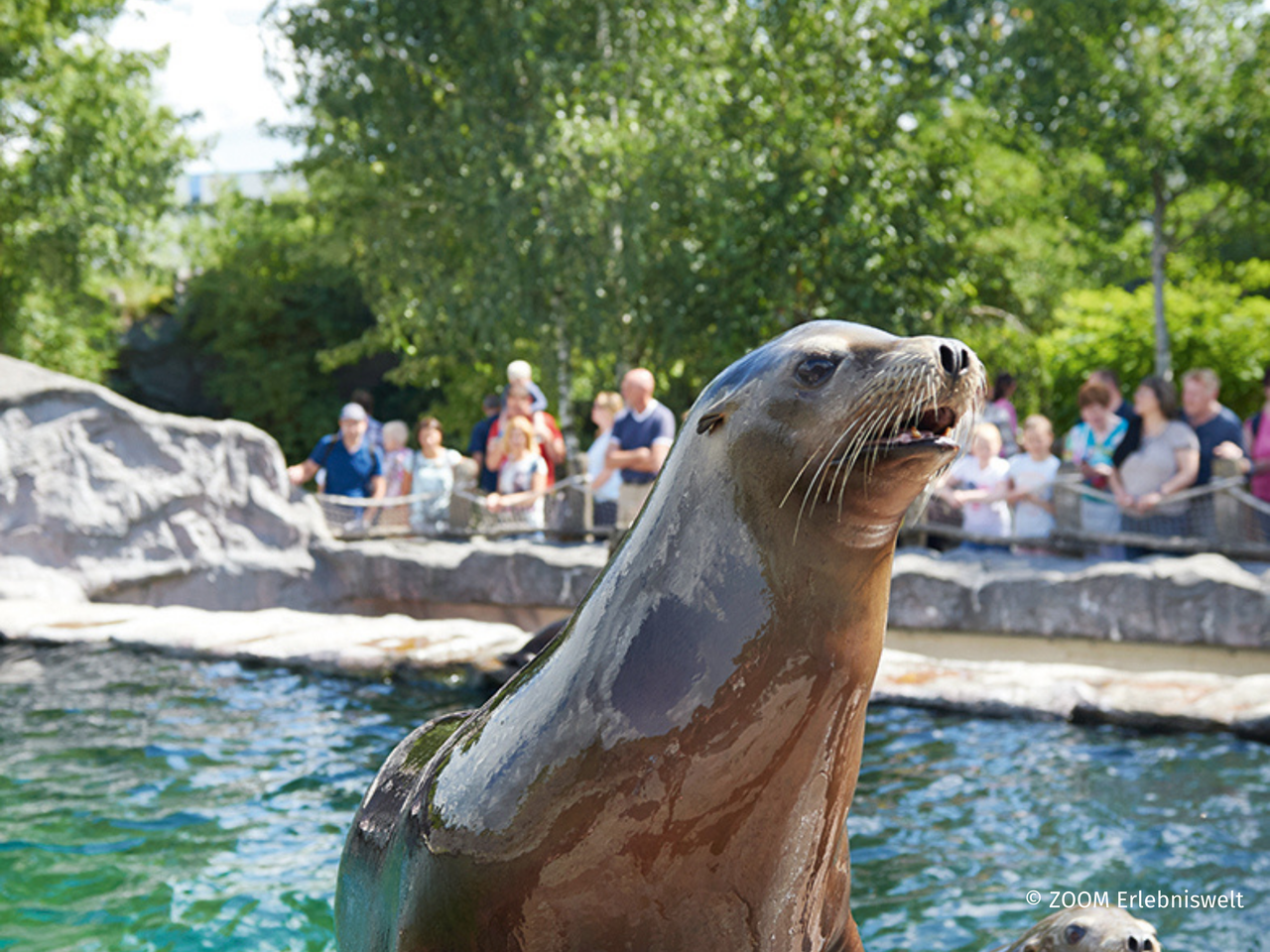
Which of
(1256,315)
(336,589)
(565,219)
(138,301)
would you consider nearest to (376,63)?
(565,219)

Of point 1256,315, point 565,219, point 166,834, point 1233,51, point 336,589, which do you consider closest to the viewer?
point 166,834

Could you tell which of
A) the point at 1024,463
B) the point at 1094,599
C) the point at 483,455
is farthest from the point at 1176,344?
the point at 1094,599

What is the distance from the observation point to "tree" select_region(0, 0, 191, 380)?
21.8m

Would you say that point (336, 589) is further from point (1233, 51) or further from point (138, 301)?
point (138, 301)

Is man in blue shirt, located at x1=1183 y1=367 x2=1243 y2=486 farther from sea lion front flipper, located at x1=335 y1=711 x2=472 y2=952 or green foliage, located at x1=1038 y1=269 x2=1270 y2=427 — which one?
green foliage, located at x1=1038 y1=269 x2=1270 y2=427

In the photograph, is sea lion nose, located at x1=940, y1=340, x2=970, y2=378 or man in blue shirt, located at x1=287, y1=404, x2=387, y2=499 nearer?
sea lion nose, located at x1=940, y1=340, x2=970, y2=378

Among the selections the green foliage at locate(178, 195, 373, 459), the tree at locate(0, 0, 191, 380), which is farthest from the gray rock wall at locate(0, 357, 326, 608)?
the green foliage at locate(178, 195, 373, 459)

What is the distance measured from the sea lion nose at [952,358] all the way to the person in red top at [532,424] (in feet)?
26.8

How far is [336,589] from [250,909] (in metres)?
6.64

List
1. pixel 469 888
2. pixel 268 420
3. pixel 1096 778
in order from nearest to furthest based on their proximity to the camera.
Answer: pixel 469 888
pixel 1096 778
pixel 268 420

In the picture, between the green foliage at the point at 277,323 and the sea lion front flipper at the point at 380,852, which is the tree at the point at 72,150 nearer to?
the green foliage at the point at 277,323

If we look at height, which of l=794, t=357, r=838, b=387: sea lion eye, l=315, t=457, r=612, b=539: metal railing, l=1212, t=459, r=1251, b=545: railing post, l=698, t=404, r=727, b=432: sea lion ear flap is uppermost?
l=794, t=357, r=838, b=387: sea lion eye

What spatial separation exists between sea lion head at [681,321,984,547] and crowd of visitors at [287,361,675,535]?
20.8 ft

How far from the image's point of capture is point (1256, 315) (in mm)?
18391
